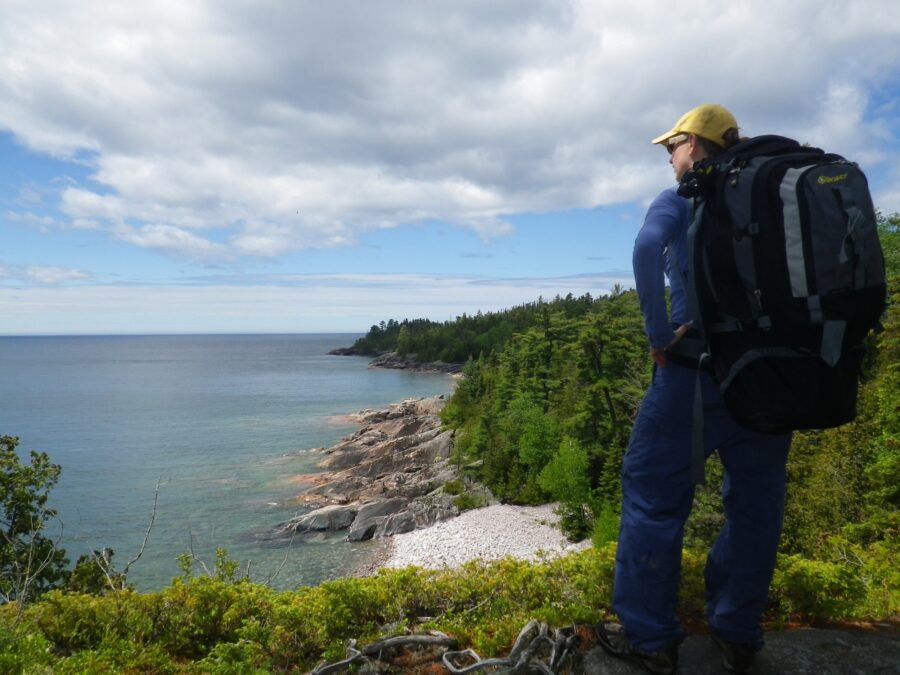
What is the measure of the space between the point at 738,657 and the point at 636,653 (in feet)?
1.49

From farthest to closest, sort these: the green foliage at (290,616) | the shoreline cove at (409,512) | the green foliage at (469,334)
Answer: the green foliage at (469,334) < the shoreline cove at (409,512) < the green foliage at (290,616)

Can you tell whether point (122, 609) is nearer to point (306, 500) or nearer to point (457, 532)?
point (457, 532)

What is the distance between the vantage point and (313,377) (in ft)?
358

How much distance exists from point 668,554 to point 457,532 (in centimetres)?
2277

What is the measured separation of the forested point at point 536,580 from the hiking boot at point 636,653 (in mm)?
256

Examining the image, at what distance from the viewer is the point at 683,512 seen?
2.89 m

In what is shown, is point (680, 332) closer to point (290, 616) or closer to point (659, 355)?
point (659, 355)

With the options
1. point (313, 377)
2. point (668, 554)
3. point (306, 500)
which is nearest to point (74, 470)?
point (306, 500)

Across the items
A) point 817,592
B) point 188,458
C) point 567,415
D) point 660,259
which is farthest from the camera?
point 188,458

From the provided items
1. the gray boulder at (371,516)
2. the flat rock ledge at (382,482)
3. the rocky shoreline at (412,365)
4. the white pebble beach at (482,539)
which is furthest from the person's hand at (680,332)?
the rocky shoreline at (412,365)

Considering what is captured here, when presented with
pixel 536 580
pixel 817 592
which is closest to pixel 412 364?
pixel 536 580

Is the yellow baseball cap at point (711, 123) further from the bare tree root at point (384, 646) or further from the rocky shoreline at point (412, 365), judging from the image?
the rocky shoreline at point (412, 365)

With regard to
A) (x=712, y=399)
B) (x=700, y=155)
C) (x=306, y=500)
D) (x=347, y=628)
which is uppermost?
(x=700, y=155)

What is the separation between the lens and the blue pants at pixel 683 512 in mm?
2760
